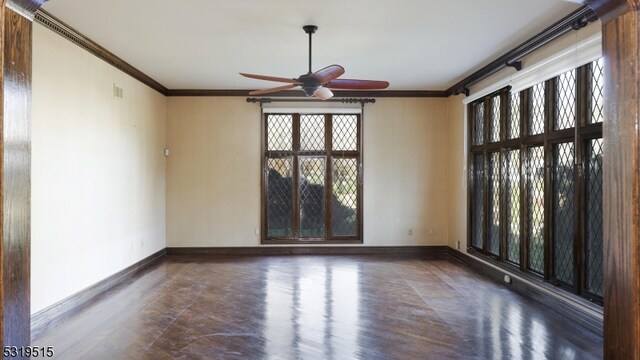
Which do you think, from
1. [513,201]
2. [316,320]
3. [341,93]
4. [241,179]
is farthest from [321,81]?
[241,179]

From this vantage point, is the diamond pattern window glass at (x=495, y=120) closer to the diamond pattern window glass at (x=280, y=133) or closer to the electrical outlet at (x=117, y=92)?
the diamond pattern window glass at (x=280, y=133)

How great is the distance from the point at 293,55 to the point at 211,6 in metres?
1.53

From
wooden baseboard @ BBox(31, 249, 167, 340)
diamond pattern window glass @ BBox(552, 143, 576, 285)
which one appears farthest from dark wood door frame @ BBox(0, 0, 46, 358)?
diamond pattern window glass @ BBox(552, 143, 576, 285)

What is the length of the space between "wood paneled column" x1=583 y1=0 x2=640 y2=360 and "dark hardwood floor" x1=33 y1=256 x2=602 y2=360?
169 centimetres

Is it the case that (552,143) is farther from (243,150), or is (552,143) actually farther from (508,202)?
(243,150)

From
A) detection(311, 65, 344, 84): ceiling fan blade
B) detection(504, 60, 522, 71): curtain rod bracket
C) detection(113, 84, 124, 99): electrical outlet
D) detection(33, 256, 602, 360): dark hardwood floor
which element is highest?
detection(504, 60, 522, 71): curtain rod bracket

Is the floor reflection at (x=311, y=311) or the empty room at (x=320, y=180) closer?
the empty room at (x=320, y=180)

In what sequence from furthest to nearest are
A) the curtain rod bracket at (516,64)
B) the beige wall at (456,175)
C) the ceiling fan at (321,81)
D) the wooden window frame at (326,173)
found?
the wooden window frame at (326,173), the beige wall at (456,175), the curtain rod bracket at (516,64), the ceiling fan at (321,81)

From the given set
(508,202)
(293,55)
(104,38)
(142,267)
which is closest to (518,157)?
(508,202)

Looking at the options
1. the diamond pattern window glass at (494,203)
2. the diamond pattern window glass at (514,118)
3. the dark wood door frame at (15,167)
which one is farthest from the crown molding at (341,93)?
the dark wood door frame at (15,167)

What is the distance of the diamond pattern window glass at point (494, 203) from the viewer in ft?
17.8

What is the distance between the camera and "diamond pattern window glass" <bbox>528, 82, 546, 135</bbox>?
14.6 ft

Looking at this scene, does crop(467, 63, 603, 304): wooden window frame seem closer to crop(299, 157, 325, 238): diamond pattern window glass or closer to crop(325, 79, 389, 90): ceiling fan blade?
crop(325, 79, 389, 90): ceiling fan blade

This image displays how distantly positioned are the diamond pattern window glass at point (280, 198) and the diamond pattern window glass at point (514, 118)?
3.48m
